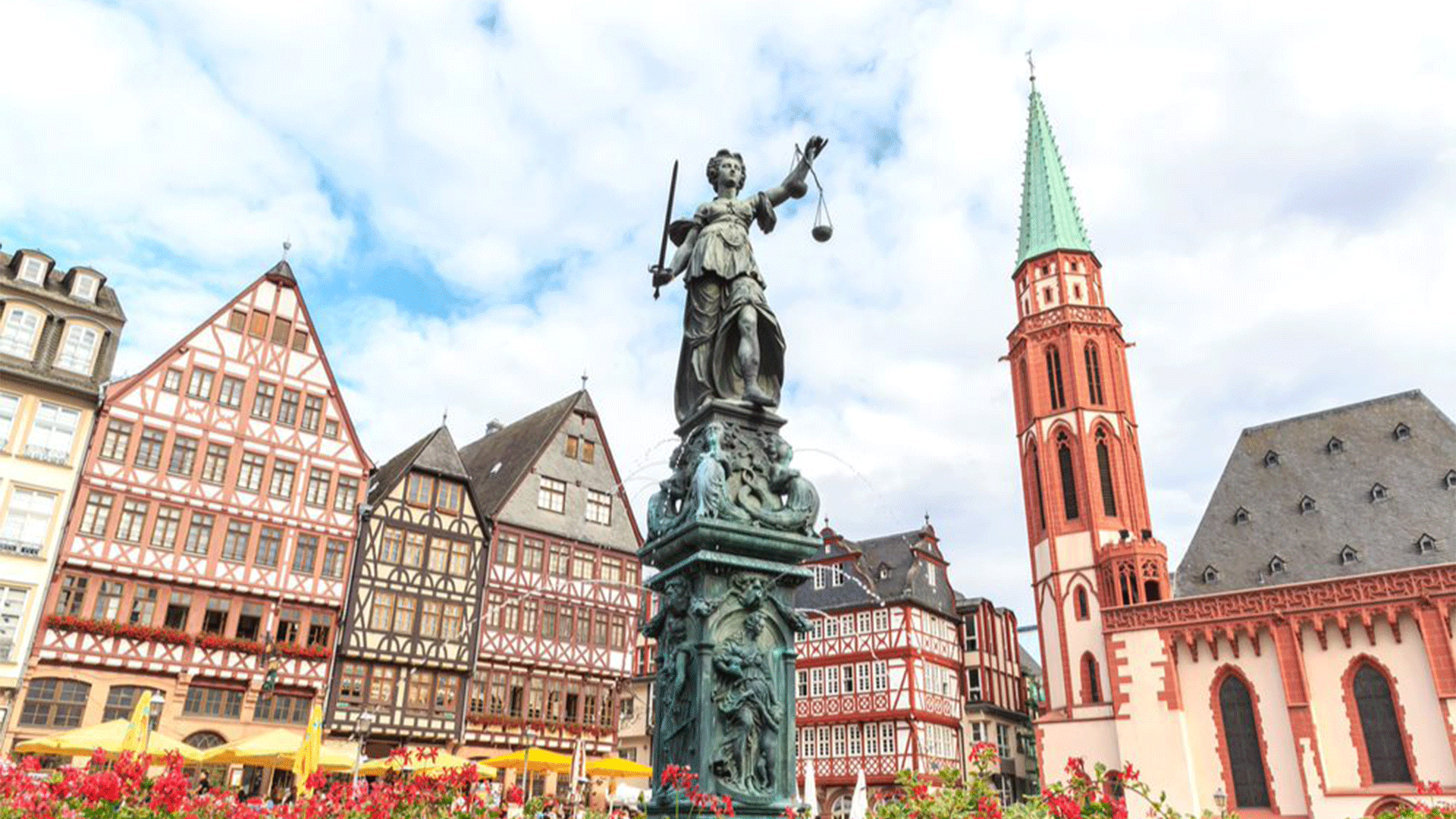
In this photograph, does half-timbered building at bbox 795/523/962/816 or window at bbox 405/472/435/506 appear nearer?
window at bbox 405/472/435/506

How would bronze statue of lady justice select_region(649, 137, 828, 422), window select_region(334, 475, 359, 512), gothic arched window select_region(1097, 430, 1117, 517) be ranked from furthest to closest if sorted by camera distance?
gothic arched window select_region(1097, 430, 1117, 517) → window select_region(334, 475, 359, 512) → bronze statue of lady justice select_region(649, 137, 828, 422)

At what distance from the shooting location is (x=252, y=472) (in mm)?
25750

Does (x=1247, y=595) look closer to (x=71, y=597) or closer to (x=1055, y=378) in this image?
(x=1055, y=378)

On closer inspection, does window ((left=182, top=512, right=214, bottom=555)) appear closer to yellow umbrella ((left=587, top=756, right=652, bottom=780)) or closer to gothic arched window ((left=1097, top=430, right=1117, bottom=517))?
yellow umbrella ((left=587, top=756, right=652, bottom=780))

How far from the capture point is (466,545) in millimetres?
29656

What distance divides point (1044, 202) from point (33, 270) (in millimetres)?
43738

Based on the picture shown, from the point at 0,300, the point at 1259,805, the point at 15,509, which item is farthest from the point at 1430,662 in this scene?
the point at 0,300

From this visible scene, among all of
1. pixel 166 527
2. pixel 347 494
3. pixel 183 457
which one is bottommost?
pixel 166 527

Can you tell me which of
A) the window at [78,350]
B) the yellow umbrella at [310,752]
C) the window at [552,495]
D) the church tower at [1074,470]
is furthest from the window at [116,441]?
the church tower at [1074,470]

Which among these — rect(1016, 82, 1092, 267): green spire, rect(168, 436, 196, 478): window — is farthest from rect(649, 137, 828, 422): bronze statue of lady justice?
rect(1016, 82, 1092, 267): green spire

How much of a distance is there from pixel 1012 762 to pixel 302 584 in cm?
3365

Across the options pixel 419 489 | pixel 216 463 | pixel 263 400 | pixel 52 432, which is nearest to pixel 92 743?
pixel 216 463

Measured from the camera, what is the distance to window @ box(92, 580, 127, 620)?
22906mm

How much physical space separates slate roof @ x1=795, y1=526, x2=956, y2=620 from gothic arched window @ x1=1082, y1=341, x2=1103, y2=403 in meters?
9.76
